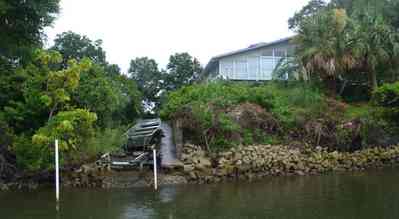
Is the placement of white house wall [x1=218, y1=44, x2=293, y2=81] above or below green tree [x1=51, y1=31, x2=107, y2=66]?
below

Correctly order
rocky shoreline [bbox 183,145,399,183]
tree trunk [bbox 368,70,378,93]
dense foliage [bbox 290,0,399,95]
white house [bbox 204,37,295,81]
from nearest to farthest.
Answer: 1. rocky shoreline [bbox 183,145,399,183]
2. dense foliage [bbox 290,0,399,95]
3. tree trunk [bbox 368,70,378,93]
4. white house [bbox 204,37,295,81]

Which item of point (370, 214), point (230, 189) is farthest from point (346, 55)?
point (370, 214)

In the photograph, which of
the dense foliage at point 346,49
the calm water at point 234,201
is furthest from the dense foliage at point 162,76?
the calm water at point 234,201

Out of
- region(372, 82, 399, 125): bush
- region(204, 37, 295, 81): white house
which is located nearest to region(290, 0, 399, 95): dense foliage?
region(372, 82, 399, 125): bush

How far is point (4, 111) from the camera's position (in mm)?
14406

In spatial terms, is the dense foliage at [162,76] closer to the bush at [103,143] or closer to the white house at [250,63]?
the white house at [250,63]

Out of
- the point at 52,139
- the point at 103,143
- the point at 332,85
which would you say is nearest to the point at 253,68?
the point at 332,85

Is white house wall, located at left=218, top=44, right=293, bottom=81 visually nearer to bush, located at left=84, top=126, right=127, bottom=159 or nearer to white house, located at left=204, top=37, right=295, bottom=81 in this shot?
white house, located at left=204, top=37, right=295, bottom=81

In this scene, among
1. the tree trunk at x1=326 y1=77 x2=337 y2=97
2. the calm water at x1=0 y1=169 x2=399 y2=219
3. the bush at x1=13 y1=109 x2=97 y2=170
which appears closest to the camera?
the calm water at x1=0 y1=169 x2=399 y2=219

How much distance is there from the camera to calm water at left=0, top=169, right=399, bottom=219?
29.1 ft

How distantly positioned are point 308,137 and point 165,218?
11.2 meters

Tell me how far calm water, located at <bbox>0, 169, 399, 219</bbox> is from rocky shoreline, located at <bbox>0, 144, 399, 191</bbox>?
1.22 metres

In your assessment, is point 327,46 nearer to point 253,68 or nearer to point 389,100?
point 389,100

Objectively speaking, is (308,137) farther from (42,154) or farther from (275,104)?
(42,154)
